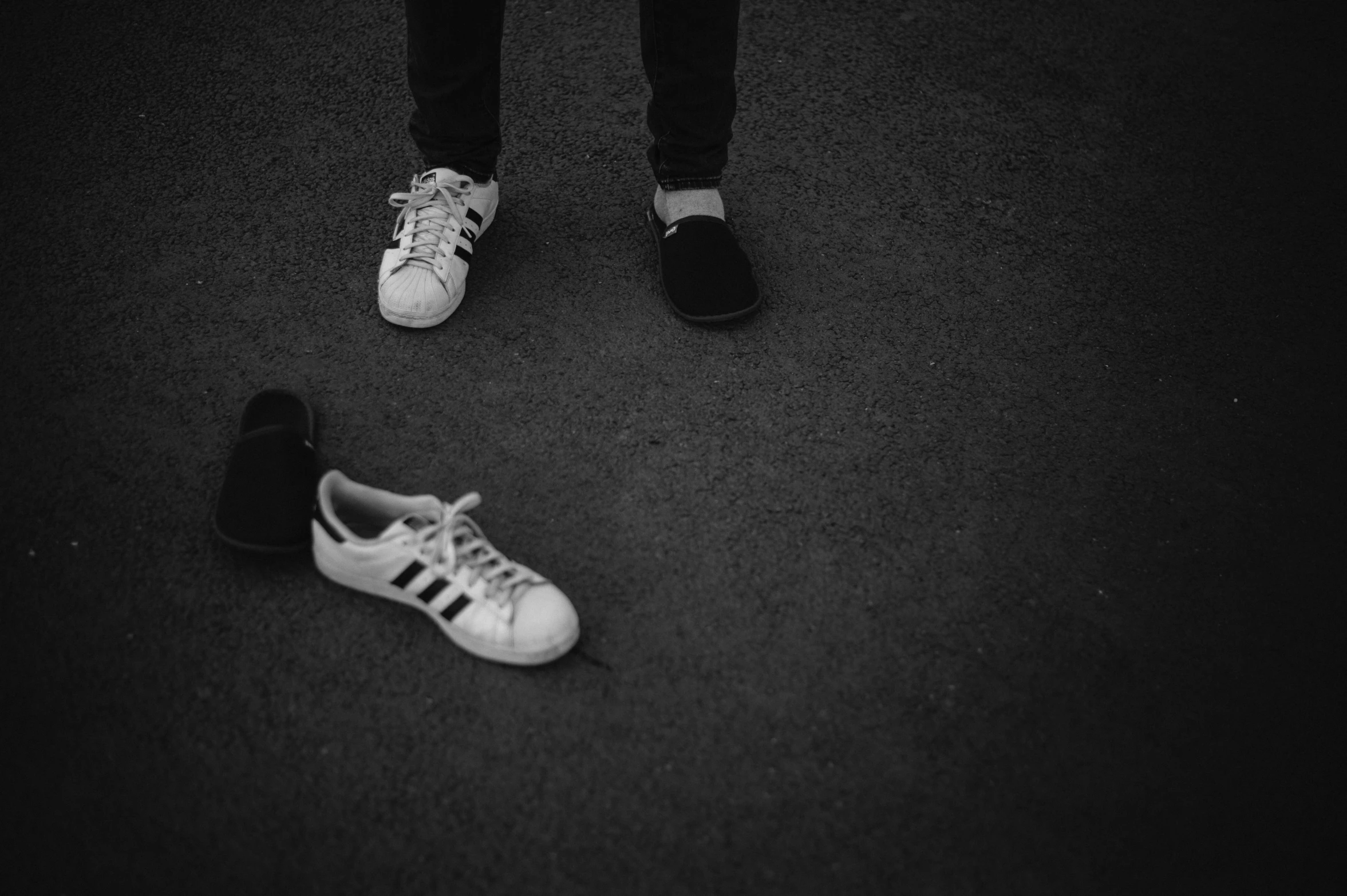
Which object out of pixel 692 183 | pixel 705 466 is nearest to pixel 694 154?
pixel 692 183

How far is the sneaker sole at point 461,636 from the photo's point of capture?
1.06 metres

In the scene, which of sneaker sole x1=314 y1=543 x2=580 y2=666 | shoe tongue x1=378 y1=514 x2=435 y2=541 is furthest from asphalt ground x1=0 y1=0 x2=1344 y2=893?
shoe tongue x1=378 y1=514 x2=435 y2=541

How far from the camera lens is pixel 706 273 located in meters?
1.46

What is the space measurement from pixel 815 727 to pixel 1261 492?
2.82 ft

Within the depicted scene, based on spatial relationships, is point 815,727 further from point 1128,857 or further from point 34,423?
point 34,423

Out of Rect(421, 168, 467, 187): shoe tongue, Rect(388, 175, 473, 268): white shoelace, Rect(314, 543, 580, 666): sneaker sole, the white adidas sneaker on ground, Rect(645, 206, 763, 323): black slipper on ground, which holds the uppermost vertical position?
Rect(421, 168, 467, 187): shoe tongue

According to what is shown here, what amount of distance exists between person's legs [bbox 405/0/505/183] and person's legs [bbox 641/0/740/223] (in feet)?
0.81

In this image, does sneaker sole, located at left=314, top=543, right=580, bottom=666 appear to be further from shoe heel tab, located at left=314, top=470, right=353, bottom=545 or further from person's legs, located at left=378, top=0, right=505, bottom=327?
person's legs, located at left=378, top=0, right=505, bottom=327

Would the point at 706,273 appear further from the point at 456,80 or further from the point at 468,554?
the point at 468,554

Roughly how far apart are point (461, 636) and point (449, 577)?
0.08 meters

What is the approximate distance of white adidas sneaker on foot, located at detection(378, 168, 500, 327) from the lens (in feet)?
4.60

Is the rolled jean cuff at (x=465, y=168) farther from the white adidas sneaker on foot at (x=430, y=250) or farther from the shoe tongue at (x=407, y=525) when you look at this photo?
the shoe tongue at (x=407, y=525)

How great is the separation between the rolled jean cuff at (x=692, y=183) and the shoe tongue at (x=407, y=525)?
76 cm

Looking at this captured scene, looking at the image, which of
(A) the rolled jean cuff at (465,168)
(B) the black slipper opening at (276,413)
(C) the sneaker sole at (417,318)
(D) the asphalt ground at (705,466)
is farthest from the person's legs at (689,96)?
(B) the black slipper opening at (276,413)
